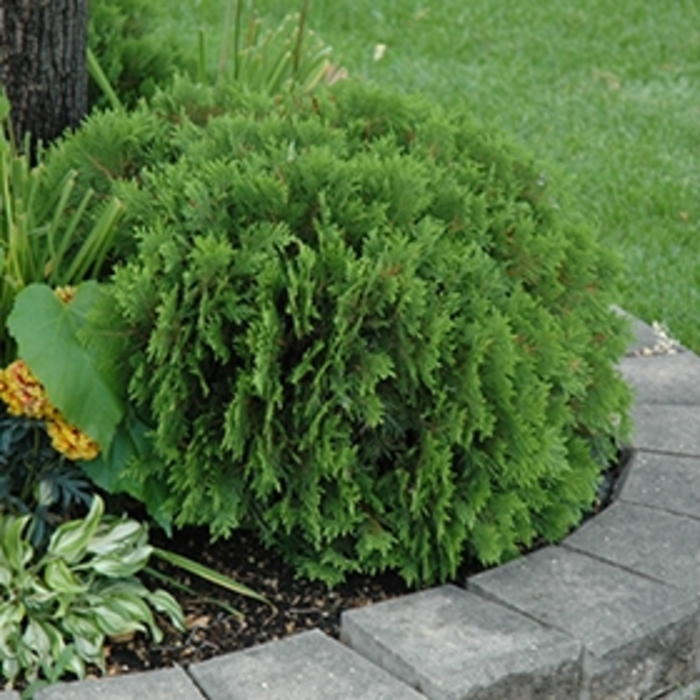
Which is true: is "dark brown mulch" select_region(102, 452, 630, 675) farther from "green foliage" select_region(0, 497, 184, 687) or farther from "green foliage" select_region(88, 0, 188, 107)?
"green foliage" select_region(88, 0, 188, 107)

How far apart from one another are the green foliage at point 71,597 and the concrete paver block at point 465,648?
18.1 inches

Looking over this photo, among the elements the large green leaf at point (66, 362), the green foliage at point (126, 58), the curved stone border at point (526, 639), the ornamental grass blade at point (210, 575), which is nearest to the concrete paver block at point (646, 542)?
the curved stone border at point (526, 639)

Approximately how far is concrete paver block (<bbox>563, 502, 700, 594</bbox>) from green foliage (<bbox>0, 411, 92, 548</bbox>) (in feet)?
3.88

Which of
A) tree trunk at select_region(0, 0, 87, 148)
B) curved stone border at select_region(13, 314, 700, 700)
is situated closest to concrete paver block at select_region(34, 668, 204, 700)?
curved stone border at select_region(13, 314, 700, 700)

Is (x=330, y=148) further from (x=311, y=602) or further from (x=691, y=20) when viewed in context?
(x=691, y=20)

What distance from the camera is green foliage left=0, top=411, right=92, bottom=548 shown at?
310 centimetres

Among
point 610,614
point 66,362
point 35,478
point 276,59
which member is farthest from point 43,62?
point 610,614

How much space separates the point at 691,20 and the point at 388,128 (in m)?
6.07

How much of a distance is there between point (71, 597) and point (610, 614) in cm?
117

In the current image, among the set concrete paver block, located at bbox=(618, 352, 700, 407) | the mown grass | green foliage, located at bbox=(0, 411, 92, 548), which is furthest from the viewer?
the mown grass

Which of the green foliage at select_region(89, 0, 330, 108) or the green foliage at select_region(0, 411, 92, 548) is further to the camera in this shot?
the green foliage at select_region(89, 0, 330, 108)

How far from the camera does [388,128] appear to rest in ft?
11.9

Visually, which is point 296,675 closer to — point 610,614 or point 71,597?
point 71,597

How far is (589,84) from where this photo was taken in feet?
26.1
